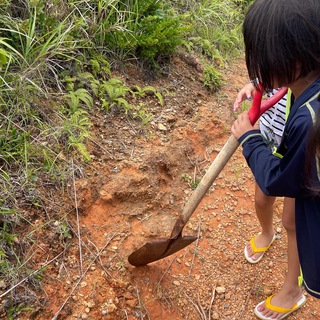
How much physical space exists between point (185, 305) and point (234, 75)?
8.00 ft

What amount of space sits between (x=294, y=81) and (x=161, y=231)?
4.57 ft

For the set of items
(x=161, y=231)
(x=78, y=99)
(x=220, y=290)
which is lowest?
(x=220, y=290)

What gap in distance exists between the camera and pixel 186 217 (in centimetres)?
217

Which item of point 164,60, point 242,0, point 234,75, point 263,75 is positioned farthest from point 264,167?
point 242,0

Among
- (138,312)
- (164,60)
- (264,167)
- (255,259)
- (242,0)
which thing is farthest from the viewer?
(242,0)

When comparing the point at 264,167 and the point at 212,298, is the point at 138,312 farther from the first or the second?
the point at 264,167

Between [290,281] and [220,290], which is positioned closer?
[290,281]

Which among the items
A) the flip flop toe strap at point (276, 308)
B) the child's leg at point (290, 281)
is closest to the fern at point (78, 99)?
the child's leg at point (290, 281)

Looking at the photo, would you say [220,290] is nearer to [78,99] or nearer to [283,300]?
[283,300]

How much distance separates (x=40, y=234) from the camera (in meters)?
2.24

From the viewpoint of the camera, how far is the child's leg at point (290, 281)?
199 cm

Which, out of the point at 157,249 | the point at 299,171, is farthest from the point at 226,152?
the point at 157,249

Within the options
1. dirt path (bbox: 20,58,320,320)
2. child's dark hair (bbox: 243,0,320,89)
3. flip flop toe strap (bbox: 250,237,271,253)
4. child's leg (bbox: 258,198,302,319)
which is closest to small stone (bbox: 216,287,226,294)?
dirt path (bbox: 20,58,320,320)

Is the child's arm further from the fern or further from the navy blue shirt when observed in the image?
the fern
